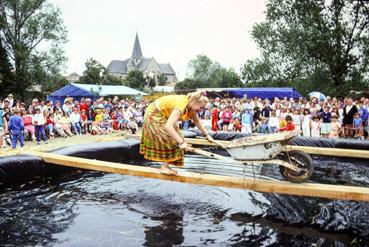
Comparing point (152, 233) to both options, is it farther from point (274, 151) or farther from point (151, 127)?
point (274, 151)

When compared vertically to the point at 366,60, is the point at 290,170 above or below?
below

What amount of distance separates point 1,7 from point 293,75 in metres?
28.2

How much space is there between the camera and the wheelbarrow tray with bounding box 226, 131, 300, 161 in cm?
429

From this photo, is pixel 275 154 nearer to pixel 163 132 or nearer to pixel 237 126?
pixel 163 132

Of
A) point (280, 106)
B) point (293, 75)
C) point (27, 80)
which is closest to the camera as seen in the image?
point (280, 106)

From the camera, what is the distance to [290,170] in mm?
4637

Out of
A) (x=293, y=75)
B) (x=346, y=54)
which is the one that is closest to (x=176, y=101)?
(x=346, y=54)

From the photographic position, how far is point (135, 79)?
178 feet

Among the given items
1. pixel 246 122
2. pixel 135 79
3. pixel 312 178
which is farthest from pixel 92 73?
pixel 312 178

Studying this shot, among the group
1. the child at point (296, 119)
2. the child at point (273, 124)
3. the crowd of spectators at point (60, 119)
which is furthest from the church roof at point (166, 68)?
the child at point (296, 119)

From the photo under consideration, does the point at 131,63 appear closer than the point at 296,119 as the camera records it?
No

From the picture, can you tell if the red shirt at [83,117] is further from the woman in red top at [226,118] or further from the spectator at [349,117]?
the spectator at [349,117]

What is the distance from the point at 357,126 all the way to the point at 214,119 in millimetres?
5795

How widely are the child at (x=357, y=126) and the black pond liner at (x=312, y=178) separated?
3.54 meters
